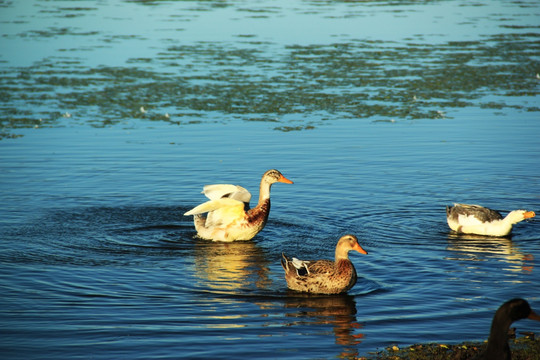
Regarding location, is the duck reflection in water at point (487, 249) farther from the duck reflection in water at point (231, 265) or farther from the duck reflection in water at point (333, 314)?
the duck reflection in water at point (231, 265)

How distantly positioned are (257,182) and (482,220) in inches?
→ 177

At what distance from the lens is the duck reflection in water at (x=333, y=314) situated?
302 inches

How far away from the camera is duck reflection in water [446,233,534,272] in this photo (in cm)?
1042

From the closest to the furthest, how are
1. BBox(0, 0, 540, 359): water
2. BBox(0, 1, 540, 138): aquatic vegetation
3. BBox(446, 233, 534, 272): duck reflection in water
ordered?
BBox(0, 0, 540, 359): water < BBox(446, 233, 534, 272): duck reflection in water < BBox(0, 1, 540, 138): aquatic vegetation

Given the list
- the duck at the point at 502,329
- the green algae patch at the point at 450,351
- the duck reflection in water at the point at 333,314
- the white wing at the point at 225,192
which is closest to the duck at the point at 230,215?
the white wing at the point at 225,192

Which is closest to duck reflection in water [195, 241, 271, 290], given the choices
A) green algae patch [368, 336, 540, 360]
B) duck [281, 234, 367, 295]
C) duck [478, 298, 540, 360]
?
duck [281, 234, 367, 295]

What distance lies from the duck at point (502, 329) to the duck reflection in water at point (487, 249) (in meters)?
3.96

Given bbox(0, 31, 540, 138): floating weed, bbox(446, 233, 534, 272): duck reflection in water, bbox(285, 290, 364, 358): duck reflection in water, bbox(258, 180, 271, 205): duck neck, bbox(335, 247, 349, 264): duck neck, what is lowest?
bbox(446, 233, 534, 272): duck reflection in water

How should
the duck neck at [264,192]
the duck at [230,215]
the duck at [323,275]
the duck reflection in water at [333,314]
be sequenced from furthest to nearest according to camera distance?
the duck neck at [264,192], the duck at [230,215], the duck at [323,275], the duck reflection in water at [333,314]

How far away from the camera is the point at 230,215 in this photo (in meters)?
11.9

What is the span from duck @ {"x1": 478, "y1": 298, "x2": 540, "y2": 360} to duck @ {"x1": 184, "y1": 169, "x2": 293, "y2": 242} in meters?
6.02

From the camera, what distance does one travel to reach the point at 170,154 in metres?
16.4

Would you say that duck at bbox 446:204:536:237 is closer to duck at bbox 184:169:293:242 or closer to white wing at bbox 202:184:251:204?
duck at bbox 184:169:293:242

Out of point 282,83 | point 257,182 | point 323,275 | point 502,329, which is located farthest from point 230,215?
point 282,83
